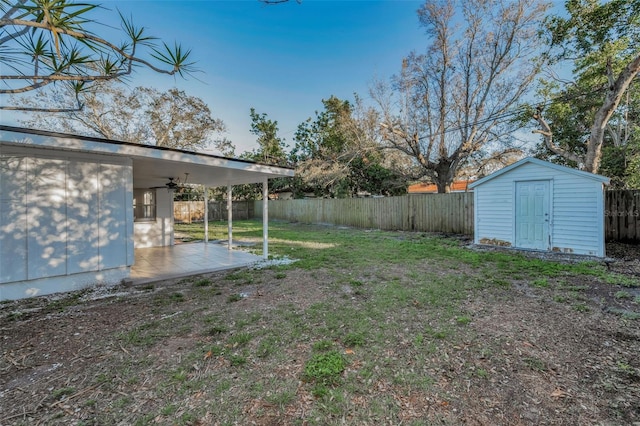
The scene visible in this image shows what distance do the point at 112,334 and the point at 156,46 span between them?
295 centimetres

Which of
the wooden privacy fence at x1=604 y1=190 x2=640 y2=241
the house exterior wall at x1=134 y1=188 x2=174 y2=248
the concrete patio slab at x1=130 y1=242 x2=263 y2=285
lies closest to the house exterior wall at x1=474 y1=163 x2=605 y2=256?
the wooden privacy fence at x1=604 y1=190 x2=640 y2=241

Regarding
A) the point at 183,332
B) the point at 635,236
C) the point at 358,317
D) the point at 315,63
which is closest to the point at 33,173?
the point at 183,332

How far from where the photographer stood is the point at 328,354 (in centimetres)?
255

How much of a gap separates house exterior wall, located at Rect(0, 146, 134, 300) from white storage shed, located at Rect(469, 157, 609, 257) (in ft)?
29.5

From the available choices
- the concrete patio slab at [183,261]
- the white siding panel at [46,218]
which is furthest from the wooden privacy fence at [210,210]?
the white siding panel at [46,218]

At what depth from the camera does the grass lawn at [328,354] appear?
1891 millimetres

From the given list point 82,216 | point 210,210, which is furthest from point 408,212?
point 210,210

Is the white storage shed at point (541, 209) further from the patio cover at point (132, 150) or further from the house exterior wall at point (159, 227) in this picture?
the house exterior wall at point (159, 227)

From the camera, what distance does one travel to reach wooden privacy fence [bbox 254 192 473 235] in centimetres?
1091

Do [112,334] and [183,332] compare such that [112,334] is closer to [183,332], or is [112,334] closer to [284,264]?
[183,332]

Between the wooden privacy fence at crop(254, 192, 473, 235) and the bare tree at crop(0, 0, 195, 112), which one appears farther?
the wooden privacy fence at crop(254, 192, 473, 235)

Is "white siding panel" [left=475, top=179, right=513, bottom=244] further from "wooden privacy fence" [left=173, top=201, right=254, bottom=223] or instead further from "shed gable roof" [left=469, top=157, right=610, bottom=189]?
"wooden privacy fence" [left=173, top=201, right=254, bottom=223]

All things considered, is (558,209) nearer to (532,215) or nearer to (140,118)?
(532,215)

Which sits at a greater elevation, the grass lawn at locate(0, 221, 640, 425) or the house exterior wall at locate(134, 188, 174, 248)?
the house exterior wall at locate(134, 188, 174, 248)
